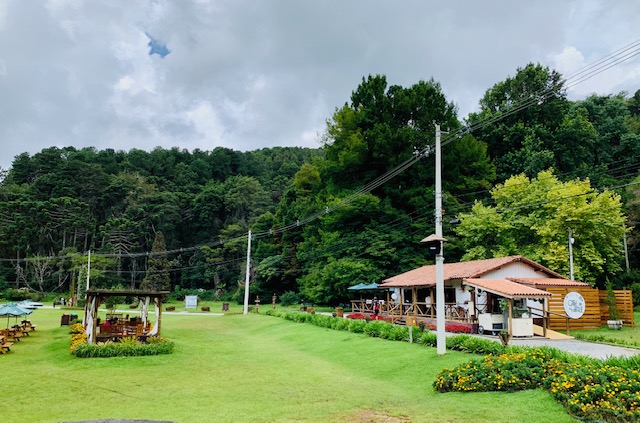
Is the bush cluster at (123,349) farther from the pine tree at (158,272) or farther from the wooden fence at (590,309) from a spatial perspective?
the pine tree at (158,272)

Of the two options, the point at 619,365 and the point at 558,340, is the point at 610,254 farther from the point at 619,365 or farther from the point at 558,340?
the point at 619,365

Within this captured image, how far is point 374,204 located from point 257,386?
29.0m

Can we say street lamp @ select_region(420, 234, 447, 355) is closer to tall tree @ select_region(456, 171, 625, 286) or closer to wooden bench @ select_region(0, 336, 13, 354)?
tall tree @ select_region(456, 171, 625, 286)

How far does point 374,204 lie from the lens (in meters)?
40.2

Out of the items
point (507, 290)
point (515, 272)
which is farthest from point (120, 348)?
point (515, 272)

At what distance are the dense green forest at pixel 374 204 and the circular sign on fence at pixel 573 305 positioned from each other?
189 inches

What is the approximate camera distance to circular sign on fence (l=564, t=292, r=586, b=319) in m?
18.3

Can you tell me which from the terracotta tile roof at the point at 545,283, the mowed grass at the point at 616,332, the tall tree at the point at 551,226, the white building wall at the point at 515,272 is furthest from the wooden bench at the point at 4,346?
the tall tree at the point at 551,226

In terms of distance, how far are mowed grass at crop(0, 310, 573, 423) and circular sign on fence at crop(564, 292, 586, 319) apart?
6.69 metres

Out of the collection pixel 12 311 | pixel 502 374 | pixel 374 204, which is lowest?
pixel 502 374

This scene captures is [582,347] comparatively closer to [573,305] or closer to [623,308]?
[573,305]

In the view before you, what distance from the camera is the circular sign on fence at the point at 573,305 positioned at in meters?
18.3

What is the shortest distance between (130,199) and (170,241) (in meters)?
10.00

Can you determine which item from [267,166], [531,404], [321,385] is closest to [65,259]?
[267,166]
